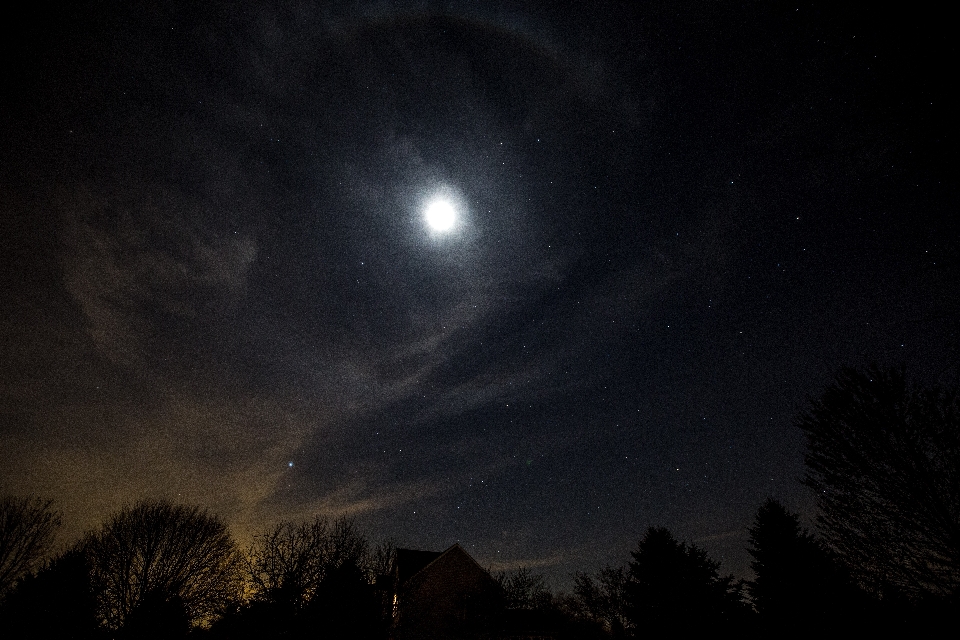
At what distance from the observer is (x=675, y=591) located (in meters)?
33.3

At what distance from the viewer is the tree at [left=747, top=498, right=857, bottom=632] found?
82.9ft

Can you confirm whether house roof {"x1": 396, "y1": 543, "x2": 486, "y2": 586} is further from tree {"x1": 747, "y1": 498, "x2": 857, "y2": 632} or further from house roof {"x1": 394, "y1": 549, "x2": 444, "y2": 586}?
tree {"x1": 747, "y1": 498, "x2": 857, "y2": 632}

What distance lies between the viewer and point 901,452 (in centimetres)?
1052

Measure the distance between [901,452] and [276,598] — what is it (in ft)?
99.7

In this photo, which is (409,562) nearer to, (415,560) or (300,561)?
(415,560)

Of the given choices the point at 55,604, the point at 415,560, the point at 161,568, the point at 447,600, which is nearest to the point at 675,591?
the point at 447,600

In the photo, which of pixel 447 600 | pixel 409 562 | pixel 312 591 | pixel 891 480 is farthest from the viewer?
pixel 409 562

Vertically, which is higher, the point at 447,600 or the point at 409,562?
the point at 409,562

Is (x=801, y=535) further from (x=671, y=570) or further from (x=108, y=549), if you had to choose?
(x=108, y=549)

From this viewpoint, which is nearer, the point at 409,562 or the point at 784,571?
the point at 784,571

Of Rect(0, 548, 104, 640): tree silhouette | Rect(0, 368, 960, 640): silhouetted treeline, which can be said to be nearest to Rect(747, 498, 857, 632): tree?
Rect(0, 368, 960, 640): silhouetted treeline

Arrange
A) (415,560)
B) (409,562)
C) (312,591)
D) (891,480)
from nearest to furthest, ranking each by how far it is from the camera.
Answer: (891,480)
(312,591)
(409,562)
(415,560)

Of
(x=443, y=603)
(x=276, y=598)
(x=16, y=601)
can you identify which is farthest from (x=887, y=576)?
(x=16, y=601)

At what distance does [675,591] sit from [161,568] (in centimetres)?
4025
